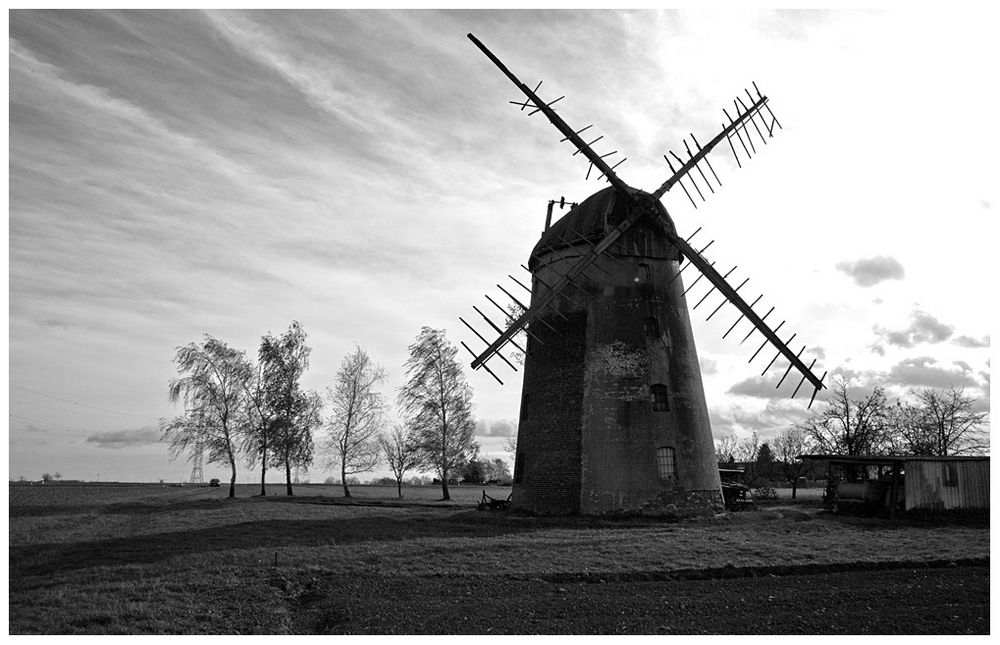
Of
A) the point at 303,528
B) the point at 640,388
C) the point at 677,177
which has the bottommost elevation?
the point at 303,528

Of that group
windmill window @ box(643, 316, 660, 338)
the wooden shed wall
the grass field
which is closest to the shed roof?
the wooden shed wall

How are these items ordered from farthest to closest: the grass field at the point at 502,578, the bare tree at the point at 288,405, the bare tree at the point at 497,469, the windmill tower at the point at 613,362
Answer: the bare tree at the point at 497,469
the bare tree at the point at 288,405
the windmill tower at the point at 613,362
the grass field at the point at 502,578

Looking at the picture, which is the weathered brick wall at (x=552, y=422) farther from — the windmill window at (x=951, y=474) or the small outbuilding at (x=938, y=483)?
the windmill window at (x=951, y=474)

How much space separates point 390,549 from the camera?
49.3 ft

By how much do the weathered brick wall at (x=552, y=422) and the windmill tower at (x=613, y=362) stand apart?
0.11 ft

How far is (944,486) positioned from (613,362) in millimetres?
12134

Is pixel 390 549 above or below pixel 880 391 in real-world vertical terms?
below

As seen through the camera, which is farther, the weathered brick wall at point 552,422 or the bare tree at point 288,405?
the bare tree at point 288,405

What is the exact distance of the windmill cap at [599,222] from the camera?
73.4 feet

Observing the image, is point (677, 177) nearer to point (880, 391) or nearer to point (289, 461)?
point (289, 461)

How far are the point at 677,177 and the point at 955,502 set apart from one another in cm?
1384

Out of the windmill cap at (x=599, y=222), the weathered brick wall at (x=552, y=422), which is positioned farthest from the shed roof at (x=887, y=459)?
the weathered brick wall at (x=552, y=422)

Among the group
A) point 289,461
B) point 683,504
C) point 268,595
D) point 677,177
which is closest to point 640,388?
point 683,504

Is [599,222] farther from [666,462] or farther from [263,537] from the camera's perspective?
[263,537]
